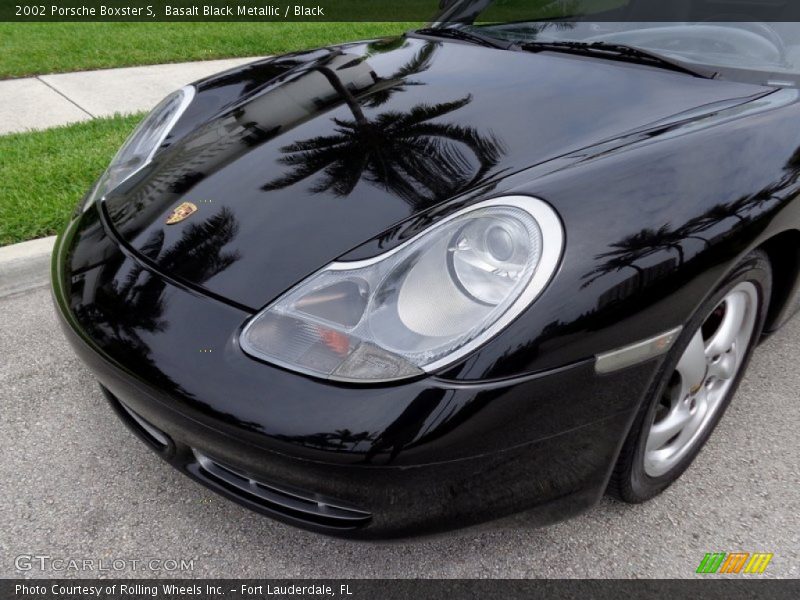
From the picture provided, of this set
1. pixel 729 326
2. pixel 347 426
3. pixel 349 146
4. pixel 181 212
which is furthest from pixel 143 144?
pixel 729 326

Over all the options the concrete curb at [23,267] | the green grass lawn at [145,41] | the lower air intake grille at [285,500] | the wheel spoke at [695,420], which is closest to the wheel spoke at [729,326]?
the wheel spoke at [695,420]

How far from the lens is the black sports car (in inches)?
55.0

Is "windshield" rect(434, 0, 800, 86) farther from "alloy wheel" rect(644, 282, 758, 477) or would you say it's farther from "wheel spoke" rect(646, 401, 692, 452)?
"wheel spoke" rect(646, 401, 692, 452)

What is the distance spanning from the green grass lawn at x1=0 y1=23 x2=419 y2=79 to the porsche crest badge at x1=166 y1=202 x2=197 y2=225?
4377 mm

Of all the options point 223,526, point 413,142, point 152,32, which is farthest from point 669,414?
point 152,32

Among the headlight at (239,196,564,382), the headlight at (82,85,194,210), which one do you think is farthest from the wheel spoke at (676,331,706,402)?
the headlight at (82,85,194,210)

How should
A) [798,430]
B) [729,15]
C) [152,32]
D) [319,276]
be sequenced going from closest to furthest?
[319,276], [798,430], [729,15], [152,32]

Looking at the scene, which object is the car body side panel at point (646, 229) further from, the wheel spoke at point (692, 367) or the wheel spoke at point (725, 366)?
the wheel spoke at point (725, 366)

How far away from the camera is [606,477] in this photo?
1.63 metres

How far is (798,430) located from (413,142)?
59.8 inches

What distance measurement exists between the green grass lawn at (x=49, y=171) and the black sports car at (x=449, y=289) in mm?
1265

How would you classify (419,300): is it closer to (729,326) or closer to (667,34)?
(729,326)

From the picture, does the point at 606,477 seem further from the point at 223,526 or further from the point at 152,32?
the point at 152,32

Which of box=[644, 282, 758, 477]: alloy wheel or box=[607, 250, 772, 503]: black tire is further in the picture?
box=[644, 282, 758, 477]: alloy wheel
